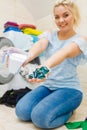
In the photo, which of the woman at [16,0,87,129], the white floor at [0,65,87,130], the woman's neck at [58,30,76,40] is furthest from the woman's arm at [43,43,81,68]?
the white floor at [0,65,87,130]

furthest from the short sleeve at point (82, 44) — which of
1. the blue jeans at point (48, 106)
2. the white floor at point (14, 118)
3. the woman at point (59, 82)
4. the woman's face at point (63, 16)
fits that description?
the white floor at point (14, 118)

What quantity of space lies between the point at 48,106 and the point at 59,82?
0.79ft

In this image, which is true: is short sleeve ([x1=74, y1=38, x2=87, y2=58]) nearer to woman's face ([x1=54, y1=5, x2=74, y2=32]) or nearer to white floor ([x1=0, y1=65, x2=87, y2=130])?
woman's face ([x1=54, y1=5, x2=74, y2=32])

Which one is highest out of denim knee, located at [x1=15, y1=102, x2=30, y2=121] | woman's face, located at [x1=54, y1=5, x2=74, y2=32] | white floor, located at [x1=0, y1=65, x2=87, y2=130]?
woman's face, located at [x1=54, y1=5, x2=74, y2=32]

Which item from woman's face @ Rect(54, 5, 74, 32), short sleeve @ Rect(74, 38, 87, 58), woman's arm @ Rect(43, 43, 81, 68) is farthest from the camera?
woman's face @ Rect(54, 5, 74, 32)

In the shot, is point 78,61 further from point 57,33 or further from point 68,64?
point 57,33

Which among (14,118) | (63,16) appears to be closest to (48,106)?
(14,118)

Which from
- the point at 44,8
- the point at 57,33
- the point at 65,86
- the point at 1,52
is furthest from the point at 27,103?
the point at 44,8

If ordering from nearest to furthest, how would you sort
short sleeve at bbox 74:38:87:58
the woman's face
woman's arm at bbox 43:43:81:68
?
woman's arm at bbox 43:43:81:68 → short sleeve at bbox 74:38:87:58 → the woman's face

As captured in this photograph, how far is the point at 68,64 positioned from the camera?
5.11 feet

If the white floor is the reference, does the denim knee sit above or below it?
above

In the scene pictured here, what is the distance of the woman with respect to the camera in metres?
1.39

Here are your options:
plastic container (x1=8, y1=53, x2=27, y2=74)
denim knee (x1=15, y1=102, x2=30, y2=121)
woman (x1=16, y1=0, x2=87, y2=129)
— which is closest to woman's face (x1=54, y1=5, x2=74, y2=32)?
woman (x1=16, y1=0, x2=87, y2=129)

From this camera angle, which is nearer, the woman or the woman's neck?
the woman
